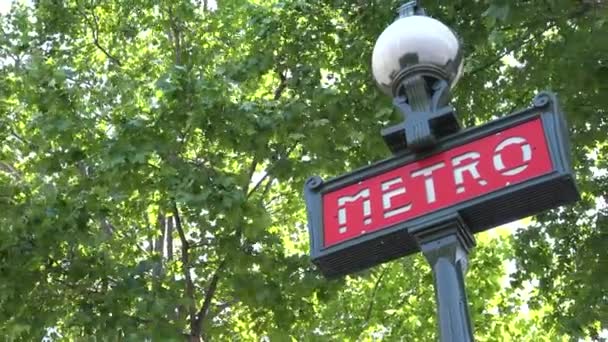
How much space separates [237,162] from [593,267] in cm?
365

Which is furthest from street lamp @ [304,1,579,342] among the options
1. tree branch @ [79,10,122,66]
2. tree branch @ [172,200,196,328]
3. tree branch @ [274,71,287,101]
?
tree branch @ [79,10,122,66]

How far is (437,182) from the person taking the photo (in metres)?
2.38

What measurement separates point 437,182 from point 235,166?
5.87 m

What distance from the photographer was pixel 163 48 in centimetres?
952

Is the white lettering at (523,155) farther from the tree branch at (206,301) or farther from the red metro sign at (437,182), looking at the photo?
the tree branch at (206,301)

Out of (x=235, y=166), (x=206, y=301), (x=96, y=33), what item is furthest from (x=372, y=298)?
(x=96, y=33)

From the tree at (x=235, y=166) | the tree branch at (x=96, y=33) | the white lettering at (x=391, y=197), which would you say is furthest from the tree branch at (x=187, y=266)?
the white lettering at (x=391, y=197)

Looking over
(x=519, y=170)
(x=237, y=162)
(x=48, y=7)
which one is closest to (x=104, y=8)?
(x=48, y=7)

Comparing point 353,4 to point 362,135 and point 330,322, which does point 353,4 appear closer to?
point 362,135

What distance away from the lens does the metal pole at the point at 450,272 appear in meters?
2.07

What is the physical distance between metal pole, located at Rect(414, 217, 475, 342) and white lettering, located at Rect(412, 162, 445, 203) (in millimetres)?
116

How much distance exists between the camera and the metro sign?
222 centimetres

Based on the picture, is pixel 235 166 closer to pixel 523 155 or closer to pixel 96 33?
pixel 96 33

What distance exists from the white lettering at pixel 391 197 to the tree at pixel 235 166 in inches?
103
